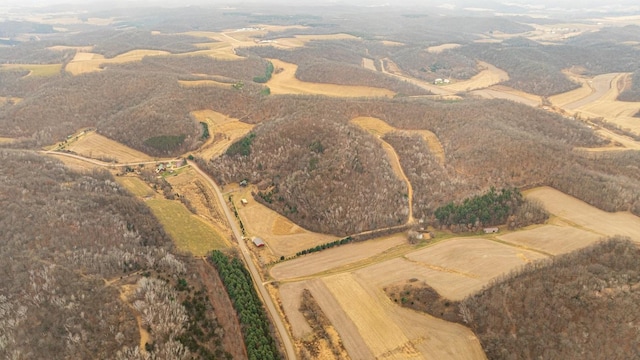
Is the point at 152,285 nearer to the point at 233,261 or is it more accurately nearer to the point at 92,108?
the point at 233,261

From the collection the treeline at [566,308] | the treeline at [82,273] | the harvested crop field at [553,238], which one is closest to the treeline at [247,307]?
the treeline at [82,273]

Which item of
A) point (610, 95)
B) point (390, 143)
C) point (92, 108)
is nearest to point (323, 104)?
point (390, 143)

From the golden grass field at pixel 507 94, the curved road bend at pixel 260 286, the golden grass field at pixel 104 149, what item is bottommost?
the curved road bend at pixel 260 286

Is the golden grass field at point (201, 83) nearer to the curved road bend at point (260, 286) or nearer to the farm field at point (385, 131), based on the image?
the farm field at point (385, 131)

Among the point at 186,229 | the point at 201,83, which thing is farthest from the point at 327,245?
the point at 201,83

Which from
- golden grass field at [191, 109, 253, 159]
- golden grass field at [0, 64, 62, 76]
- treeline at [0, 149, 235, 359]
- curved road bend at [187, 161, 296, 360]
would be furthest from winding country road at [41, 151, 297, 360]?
golden grass field at [0, 64, 62, 76]

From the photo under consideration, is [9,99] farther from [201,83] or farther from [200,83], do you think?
[201,83]
